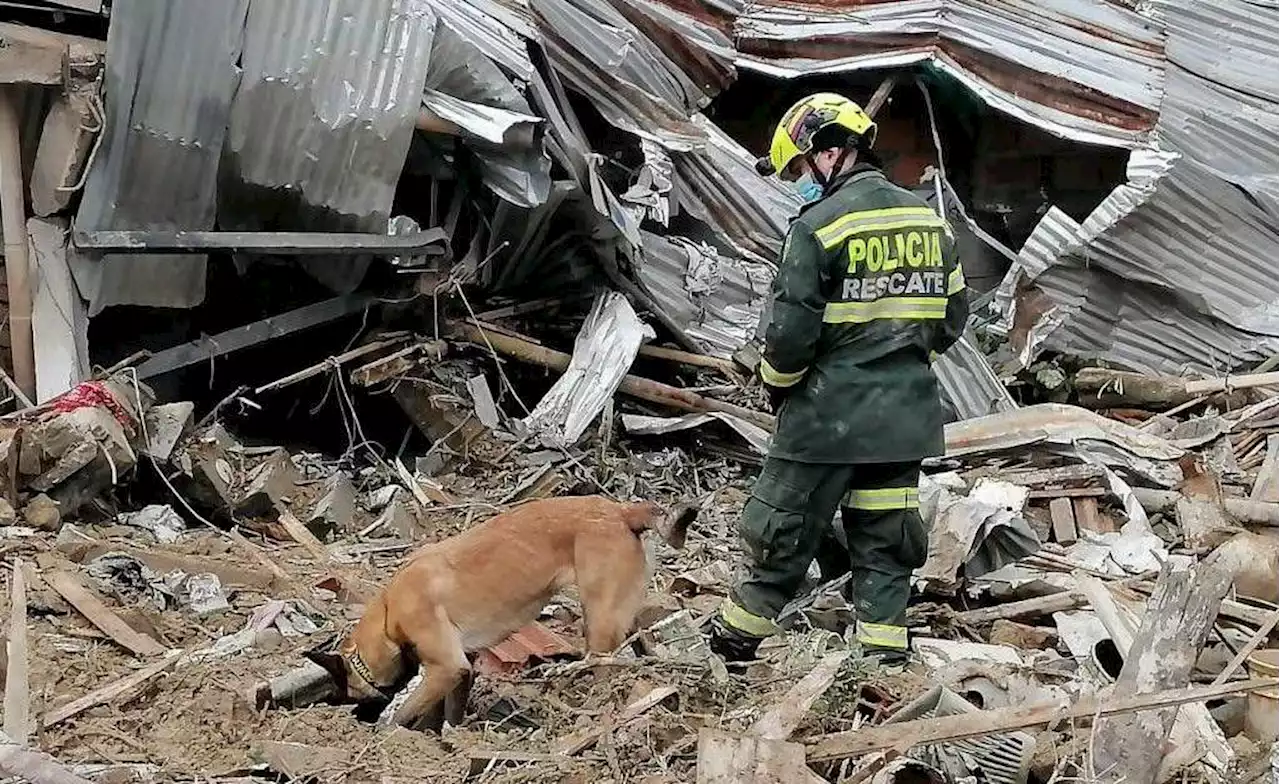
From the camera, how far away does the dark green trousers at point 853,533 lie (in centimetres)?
476

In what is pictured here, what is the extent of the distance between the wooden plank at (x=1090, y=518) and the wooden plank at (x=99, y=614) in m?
4.85

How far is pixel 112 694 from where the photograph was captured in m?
4.28

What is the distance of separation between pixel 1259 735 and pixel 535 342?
19.3ft

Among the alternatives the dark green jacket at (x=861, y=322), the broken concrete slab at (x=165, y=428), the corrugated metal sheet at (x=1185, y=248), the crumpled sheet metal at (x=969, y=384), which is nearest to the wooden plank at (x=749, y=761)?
the dark green jacket at (x=861, y=322)

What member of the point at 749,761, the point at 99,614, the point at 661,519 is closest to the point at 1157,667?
the point at 749,761

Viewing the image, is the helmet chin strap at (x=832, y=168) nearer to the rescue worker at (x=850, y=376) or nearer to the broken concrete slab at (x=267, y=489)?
the rescue worker at (x=850, y=376)

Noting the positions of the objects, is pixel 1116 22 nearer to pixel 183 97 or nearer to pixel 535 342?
pixel 535 342

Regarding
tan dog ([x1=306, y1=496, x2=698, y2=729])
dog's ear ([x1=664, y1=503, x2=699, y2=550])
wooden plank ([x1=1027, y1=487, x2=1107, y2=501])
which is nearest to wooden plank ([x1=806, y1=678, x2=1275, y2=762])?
tan dog ([x1=306, y1=496, x2=698, y2=729])

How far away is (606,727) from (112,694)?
168 cm

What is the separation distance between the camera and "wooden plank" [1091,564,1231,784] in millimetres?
3363

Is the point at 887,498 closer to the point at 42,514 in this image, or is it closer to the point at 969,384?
the point at 42,514

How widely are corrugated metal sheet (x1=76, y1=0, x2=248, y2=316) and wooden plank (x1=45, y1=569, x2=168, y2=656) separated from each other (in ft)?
6.69

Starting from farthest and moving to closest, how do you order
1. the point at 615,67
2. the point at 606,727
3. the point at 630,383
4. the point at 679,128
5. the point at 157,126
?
1. the point at 679,128
2. the point at 615,67
3. the point at 630,383
4. the point at 157,126
5. the point at 606,727

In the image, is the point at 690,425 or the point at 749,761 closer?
the point at 749,761
